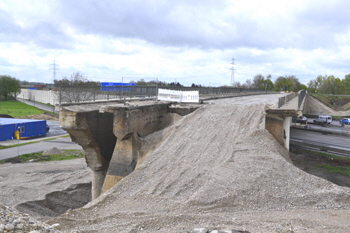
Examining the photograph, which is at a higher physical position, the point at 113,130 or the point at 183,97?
the point at 183,97

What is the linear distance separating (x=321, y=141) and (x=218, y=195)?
29.9m

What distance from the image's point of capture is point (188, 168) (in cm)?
1380

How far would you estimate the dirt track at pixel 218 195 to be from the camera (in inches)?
380

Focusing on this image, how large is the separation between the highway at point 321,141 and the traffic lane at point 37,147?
24312mm

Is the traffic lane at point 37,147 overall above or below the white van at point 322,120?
below

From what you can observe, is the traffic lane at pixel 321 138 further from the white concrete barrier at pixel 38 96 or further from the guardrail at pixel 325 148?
the white concrete barrier at pixel 38 96

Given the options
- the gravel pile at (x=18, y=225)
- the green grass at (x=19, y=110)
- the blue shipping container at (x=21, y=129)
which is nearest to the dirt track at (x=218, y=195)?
the gravel pile at (x=18, y=225)

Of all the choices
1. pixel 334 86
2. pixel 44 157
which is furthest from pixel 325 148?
pixel 334 86

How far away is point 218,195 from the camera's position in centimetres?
1155

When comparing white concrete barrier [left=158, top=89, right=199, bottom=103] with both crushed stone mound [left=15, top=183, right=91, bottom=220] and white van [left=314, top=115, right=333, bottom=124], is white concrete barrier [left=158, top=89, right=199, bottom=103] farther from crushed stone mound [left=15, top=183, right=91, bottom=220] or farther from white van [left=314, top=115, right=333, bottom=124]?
white van [left=314, top=115, right=333, bottom=124]

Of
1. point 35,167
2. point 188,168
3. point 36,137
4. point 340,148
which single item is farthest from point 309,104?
point 188,168

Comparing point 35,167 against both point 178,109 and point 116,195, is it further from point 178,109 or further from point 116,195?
point 116,195

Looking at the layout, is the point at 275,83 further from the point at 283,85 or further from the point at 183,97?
the point at 183,97

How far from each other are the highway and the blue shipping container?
32.0m
